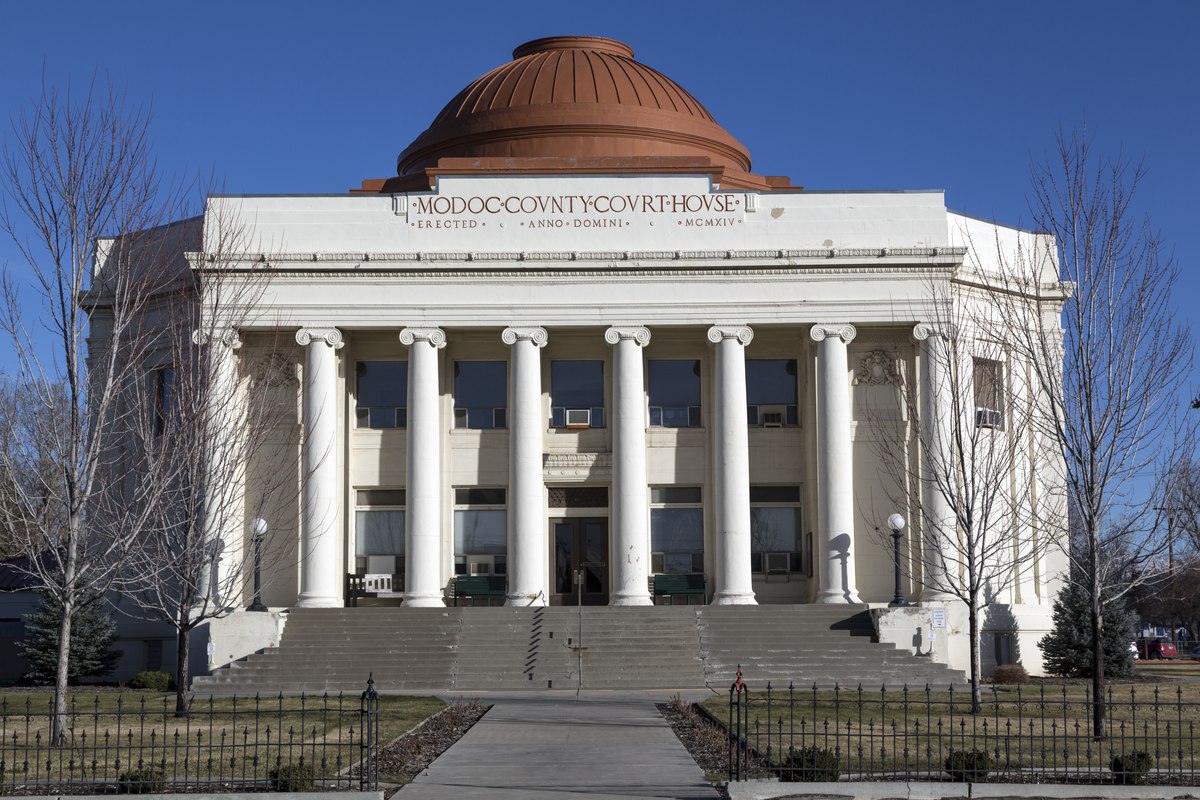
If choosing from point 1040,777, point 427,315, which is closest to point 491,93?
point 427,315

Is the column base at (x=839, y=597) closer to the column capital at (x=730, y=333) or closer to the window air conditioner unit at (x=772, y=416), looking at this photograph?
the window air conditioner unit at (x=772, y=416)

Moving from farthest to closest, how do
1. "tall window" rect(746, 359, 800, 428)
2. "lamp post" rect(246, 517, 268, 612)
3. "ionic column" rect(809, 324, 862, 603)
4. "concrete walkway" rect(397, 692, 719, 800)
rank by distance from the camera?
"tall window" rect(746, 359, 800, 428), "ionic column" rect(809, 324, 862, 603), "lamp post" rect(246, 517, 268, 612), "concrete walkway" rect(397, 692, 719, 800)

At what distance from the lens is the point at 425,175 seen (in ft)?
133

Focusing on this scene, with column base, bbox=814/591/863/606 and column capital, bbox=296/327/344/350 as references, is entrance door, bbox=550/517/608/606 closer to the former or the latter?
column base, bbox=814/591/863/606

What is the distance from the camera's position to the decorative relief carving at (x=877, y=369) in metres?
36.2

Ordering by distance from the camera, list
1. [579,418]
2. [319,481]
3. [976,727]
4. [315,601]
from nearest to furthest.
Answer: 1. [976,727]
2. [315,601]
3. [319,481]
4. [579,418]

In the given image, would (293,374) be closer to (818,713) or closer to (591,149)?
(591,149)

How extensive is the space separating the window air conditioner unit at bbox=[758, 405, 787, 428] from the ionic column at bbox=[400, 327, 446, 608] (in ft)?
27.8

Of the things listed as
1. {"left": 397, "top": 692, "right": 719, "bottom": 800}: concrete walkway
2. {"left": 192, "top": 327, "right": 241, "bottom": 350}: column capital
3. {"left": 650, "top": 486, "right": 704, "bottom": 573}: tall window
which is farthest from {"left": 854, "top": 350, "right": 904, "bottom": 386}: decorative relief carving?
{"left": 397, "top": 692, "right": 719, "bottom": 800}: concrete walkway

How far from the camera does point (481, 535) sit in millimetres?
37219

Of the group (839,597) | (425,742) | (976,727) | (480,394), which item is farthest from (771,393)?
(425,742)

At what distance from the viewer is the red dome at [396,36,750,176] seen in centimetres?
4016

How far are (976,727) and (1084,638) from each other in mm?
13812

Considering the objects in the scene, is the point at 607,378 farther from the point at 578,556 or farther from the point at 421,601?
the point at 421,601
